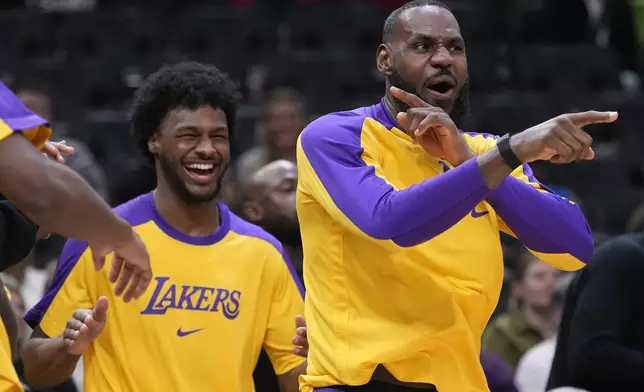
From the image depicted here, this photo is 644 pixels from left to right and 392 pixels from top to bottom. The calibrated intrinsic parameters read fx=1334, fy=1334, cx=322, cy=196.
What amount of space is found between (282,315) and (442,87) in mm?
1334

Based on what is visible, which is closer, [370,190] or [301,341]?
[370,190]

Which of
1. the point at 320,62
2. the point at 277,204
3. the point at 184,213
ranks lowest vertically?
the point at 320,62

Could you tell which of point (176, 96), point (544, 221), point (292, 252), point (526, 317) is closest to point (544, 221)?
point (544, 221)

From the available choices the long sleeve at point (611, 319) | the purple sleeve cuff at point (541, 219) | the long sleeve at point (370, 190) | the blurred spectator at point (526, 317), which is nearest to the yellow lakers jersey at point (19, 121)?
the long sleeve at point (370, 190)

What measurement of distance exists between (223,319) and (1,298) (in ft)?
3.03

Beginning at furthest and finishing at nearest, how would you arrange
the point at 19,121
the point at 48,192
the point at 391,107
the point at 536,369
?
1. the point at 536,369
2. the point at 391,107
3. the point at 19,121
4. the point at 48,192

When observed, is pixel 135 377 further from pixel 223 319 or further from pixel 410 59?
pixel 410 59

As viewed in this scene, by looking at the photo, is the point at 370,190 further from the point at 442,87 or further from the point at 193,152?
the point at 193,152

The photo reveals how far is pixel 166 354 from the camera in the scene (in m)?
4.83

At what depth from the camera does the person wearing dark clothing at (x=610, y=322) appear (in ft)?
17.3

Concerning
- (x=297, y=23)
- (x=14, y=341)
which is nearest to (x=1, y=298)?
(x=14, y=341)

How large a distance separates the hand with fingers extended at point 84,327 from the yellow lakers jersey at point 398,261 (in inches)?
29.9

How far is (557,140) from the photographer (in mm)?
3617

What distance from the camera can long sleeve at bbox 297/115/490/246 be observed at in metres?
3.66
